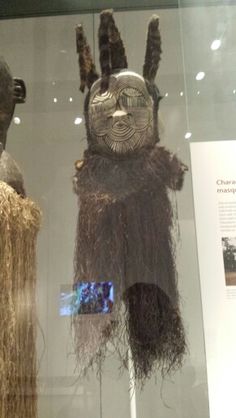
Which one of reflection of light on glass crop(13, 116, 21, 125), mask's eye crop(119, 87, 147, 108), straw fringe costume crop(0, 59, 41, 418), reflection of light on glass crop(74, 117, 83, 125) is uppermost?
reflection of light on glass crop(13, 116, 21, 125)

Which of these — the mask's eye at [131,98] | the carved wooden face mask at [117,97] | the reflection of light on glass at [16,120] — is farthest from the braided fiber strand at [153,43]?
the reflection of light on glass at [16,120]

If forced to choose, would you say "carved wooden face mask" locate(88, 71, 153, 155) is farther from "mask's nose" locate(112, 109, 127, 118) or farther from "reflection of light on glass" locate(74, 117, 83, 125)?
"reflection of light on glass" locate(74, 117, 83, 125)

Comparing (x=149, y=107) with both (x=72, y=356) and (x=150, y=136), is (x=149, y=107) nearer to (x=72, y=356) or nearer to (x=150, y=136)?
(x=150, y=136)

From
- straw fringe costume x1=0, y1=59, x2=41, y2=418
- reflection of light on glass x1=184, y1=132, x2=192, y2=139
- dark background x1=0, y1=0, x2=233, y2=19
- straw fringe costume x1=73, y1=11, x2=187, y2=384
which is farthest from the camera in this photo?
dark background x1=0, y1=0, x2=233, y2=19

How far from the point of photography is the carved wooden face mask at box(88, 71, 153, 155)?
1.39 meters

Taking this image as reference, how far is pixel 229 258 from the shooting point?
1.43m

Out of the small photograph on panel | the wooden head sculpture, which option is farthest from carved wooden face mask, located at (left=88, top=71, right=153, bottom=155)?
the small photograph on panel

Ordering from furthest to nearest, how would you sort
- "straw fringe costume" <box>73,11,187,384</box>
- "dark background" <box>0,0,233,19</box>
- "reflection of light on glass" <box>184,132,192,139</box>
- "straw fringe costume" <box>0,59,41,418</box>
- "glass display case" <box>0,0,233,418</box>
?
"dark background" <box>0,0,233,19</box>
"reflection of light on glass" <box>184,132,192,139</box>
"glass display case" <box>0,0,233,418</box>
"straw fringe costume" <box>73,11,187,384</box>
"straw fringe costume" <box>0,59,41,418</box>

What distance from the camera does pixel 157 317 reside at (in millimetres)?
1323

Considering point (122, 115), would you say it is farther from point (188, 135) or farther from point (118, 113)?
point (188, 135)

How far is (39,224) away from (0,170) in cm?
17

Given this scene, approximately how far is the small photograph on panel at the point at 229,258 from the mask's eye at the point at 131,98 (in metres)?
0.41

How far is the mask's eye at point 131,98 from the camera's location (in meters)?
1.41

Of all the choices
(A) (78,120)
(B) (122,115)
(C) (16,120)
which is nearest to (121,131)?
(B) (122,115)
